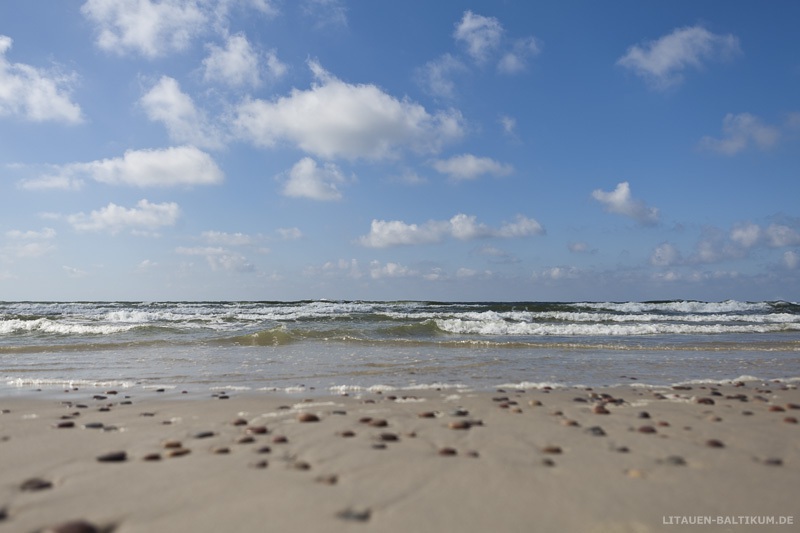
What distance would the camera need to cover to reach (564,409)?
523cm

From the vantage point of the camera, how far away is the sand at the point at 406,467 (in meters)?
2.45

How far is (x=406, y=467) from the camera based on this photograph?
320 cm

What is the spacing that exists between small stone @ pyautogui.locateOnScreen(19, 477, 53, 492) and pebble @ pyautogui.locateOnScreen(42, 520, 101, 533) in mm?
736

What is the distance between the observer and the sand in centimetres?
245

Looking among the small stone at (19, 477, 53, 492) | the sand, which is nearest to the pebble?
the sand

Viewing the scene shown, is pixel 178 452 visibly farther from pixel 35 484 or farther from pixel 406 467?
pixel 406 467

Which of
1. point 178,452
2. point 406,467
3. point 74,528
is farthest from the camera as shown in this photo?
point 178,452

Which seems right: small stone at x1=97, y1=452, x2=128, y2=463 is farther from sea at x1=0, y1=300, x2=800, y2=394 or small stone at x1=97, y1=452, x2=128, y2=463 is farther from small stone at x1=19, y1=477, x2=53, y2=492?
sea at x1=0, y1=300, x2=800, y2=394

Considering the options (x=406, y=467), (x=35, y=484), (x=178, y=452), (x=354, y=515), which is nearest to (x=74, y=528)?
(x=35, y=484)

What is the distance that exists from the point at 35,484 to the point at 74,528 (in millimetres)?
1014

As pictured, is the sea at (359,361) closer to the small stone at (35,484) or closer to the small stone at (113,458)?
the small stone at (113,458)

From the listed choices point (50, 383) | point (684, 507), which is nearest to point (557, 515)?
point (684, 507)

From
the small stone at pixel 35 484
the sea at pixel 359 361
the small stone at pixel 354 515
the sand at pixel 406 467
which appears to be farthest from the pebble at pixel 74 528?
the sea at pixel 359 361

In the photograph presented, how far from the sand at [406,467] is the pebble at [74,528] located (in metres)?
0.02
